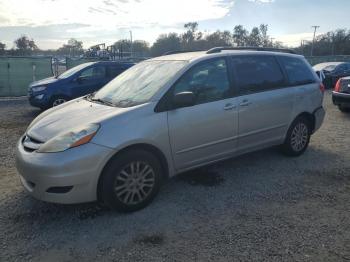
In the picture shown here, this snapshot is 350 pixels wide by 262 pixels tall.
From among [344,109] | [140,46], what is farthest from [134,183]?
[140,46]

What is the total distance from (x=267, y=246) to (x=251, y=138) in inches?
77.7

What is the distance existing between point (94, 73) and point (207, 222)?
26.1ft

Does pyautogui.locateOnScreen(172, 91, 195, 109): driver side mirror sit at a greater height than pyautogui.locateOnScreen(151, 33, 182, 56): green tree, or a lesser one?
lesser

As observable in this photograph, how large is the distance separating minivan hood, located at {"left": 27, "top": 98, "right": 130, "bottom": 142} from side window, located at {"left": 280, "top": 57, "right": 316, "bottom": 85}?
117 inches

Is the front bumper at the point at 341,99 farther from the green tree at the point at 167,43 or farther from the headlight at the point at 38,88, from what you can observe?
the green tree at the point at 167,43

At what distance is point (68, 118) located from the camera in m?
3.99

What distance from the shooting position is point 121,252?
3139 mm

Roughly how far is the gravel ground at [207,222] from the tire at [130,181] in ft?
0.48

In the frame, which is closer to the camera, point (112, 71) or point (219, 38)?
point (112, 71)

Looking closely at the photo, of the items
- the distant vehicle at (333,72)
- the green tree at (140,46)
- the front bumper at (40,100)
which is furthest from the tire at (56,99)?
the green tree at (140,46)

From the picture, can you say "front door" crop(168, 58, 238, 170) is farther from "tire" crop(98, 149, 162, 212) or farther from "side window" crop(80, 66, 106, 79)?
"side window" crop(80, 66, 106, 79)

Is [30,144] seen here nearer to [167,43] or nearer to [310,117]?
[310,117]

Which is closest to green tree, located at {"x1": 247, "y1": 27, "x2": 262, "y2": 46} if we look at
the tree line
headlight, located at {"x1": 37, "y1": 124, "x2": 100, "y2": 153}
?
the tree line

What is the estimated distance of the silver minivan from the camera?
348 centimetres
